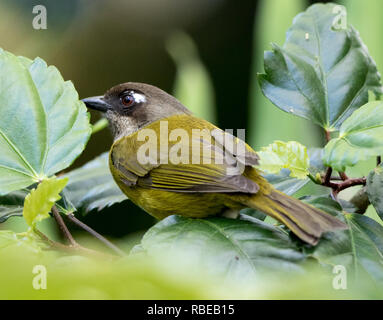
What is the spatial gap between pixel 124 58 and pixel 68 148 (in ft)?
17.0

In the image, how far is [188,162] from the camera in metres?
1.68

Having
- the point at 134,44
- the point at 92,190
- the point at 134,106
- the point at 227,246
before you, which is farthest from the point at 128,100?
the point at 134,44

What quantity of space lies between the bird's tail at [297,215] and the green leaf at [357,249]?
0.02 meters

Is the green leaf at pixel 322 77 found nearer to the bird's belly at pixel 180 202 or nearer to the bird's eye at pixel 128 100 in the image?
the bird's belly at pixel 180 202

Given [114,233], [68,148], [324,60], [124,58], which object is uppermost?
[324,60]

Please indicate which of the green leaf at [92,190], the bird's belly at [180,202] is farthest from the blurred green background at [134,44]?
the bird's belly at [180,202]

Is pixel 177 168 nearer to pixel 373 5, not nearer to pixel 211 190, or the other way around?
pixel 211 190

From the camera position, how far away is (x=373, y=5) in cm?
281

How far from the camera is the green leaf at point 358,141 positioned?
111 cm

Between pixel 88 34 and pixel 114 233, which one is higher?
pixel 88 34

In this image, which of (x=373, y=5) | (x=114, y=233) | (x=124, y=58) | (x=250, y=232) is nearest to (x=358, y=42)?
(x=250, y=232)

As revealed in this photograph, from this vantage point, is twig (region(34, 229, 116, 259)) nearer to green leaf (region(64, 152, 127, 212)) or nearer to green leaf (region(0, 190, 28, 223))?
green leaf (region(0, 190, 28, 223))

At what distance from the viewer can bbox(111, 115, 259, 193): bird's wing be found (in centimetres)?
156

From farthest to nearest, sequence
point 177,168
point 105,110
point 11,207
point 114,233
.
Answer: point 114,233
point 105,110
point 177,168
point 11,207
